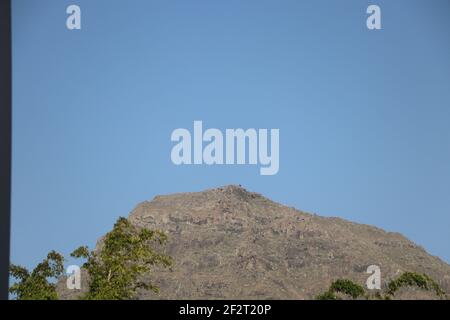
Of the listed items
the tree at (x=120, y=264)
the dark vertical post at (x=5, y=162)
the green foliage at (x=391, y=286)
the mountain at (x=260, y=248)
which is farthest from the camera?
the mountain at (x=260, y=248)

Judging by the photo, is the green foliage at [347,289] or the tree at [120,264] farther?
the green foliage at [347,289]

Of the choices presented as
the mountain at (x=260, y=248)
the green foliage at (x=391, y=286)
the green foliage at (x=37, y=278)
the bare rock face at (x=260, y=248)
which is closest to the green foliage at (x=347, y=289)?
the green foliage at (x=391, y=286)

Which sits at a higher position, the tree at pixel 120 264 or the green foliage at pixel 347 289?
the tree at pixel 120 264

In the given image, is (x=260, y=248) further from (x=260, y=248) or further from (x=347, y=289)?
(x=347, y=289)

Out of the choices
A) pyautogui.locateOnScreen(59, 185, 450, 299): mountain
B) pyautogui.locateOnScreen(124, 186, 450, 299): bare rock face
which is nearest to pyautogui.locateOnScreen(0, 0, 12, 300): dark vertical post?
pyautogui.locateOnScreen(59, 185, 450, 299): mountain

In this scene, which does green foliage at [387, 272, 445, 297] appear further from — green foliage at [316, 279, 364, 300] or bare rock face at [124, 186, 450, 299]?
bare rock face at [124, 186, 450, 299]

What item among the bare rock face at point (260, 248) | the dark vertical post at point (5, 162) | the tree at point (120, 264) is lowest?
the bare rock face at point (260, 248)

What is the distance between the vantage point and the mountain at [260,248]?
7881cm

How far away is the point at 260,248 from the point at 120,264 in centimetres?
7117

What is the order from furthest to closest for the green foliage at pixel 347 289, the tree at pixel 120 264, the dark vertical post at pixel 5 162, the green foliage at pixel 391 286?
the green foliage at pixel 391 286 < the green foliage at pixel 347 289 < the tree at pixel 120 264 < the dark vertical post at pixel 5 162

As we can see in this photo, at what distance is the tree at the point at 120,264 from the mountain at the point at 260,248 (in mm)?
49542

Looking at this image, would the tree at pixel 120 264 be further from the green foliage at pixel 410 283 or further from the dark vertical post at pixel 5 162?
the green foliage at pixel 410 283

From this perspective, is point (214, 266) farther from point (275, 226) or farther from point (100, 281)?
point (100, 281)
